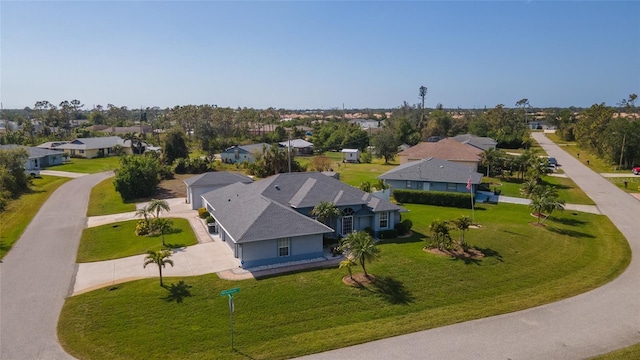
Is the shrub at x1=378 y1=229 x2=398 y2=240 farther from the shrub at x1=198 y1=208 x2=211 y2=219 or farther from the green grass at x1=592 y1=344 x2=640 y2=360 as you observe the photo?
the green grass at x1=592 y1=344 x2=640 y2=360

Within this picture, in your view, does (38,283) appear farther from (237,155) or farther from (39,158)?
(39,158)

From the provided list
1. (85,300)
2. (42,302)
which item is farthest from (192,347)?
(42,302)

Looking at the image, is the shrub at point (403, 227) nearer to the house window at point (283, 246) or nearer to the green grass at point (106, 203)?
the house window at point (283, 246)

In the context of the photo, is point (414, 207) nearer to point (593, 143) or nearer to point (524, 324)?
point (524, 324)

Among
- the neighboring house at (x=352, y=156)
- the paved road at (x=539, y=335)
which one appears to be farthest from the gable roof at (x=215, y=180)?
the neighboring house at (x=352, y=156)

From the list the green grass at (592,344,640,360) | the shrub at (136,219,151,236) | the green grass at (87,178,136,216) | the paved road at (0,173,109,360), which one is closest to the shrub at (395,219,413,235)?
the green grass at (592,344,640,360)
